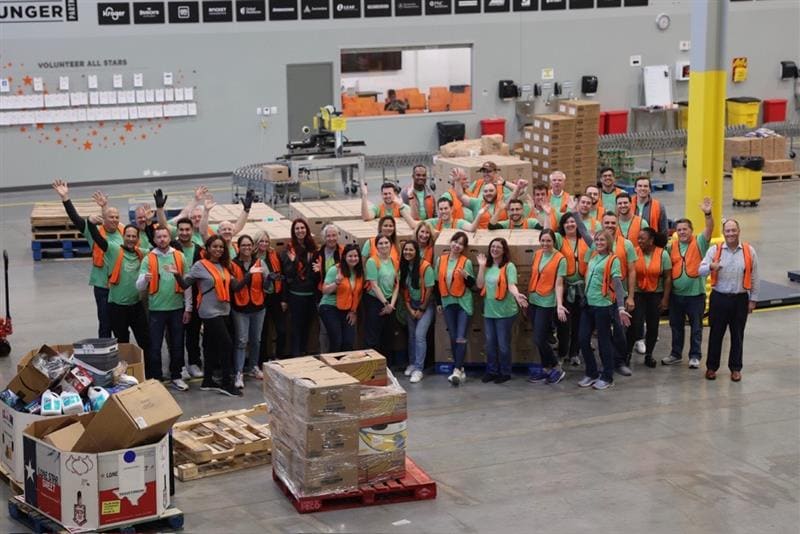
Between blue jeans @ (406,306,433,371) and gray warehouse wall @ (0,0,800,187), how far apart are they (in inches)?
572

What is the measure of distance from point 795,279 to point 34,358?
1115 cm

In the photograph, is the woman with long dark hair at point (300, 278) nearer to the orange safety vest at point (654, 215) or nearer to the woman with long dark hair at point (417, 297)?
the woman with long dark hair at point (417, 297)

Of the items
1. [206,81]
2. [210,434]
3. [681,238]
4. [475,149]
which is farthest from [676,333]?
[206,81]

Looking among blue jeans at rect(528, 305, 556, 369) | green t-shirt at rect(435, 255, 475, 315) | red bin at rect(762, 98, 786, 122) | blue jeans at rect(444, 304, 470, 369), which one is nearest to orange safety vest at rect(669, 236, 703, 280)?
blue jeans at rect(528, 305, 556, 369)

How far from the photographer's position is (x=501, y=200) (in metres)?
15.8

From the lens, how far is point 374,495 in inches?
399

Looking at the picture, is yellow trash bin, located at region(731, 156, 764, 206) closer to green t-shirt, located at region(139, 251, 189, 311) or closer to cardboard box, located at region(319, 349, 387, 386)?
green t-shirt, located at region(139, 251, 189, 311)

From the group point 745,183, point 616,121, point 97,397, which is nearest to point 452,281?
point 97,397

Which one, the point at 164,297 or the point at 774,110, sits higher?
the point at 774,110

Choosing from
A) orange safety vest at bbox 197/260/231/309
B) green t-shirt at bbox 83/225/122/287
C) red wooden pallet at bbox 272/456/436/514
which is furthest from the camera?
green t-shirt at bbox 83/225/122/287

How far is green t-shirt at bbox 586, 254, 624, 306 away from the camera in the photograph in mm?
12711

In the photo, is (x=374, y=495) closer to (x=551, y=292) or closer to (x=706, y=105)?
(x=551, y=292)

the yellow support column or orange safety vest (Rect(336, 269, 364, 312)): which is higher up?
the yellow support column

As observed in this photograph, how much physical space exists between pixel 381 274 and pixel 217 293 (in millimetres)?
1717
